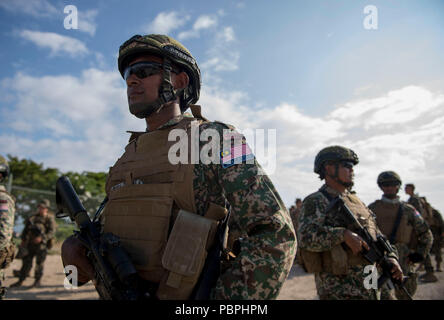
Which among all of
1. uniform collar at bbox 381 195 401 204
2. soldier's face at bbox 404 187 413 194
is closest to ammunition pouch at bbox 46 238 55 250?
uniform collar at bbox 381 195 401 204

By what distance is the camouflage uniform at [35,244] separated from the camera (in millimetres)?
8656

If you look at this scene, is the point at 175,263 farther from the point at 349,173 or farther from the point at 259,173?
the point at 349,173

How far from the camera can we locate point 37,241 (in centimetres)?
877

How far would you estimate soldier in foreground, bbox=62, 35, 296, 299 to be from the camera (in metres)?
1.42

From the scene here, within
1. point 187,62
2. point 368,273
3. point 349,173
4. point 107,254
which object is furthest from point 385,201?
point 107,254

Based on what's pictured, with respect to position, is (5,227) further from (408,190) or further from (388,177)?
(408,190)

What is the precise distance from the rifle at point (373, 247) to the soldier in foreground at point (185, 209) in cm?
257

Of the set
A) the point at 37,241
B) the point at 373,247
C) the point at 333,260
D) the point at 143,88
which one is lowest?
the point at 37,241

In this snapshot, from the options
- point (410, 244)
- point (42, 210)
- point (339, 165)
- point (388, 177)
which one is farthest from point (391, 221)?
point (42, 210)

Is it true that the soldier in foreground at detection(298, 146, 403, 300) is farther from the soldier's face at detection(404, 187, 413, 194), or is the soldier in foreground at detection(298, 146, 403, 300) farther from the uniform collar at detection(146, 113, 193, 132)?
the soldier's face at detection(404, 187, 413, 194)

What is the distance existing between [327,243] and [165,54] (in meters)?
2.79

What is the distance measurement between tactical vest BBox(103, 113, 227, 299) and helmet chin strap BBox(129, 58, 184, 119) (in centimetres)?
18

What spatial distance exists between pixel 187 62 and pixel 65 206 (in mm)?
1333

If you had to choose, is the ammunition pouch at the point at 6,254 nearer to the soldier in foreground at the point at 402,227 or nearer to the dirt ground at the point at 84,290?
the dirt ground at the point at 84,290
